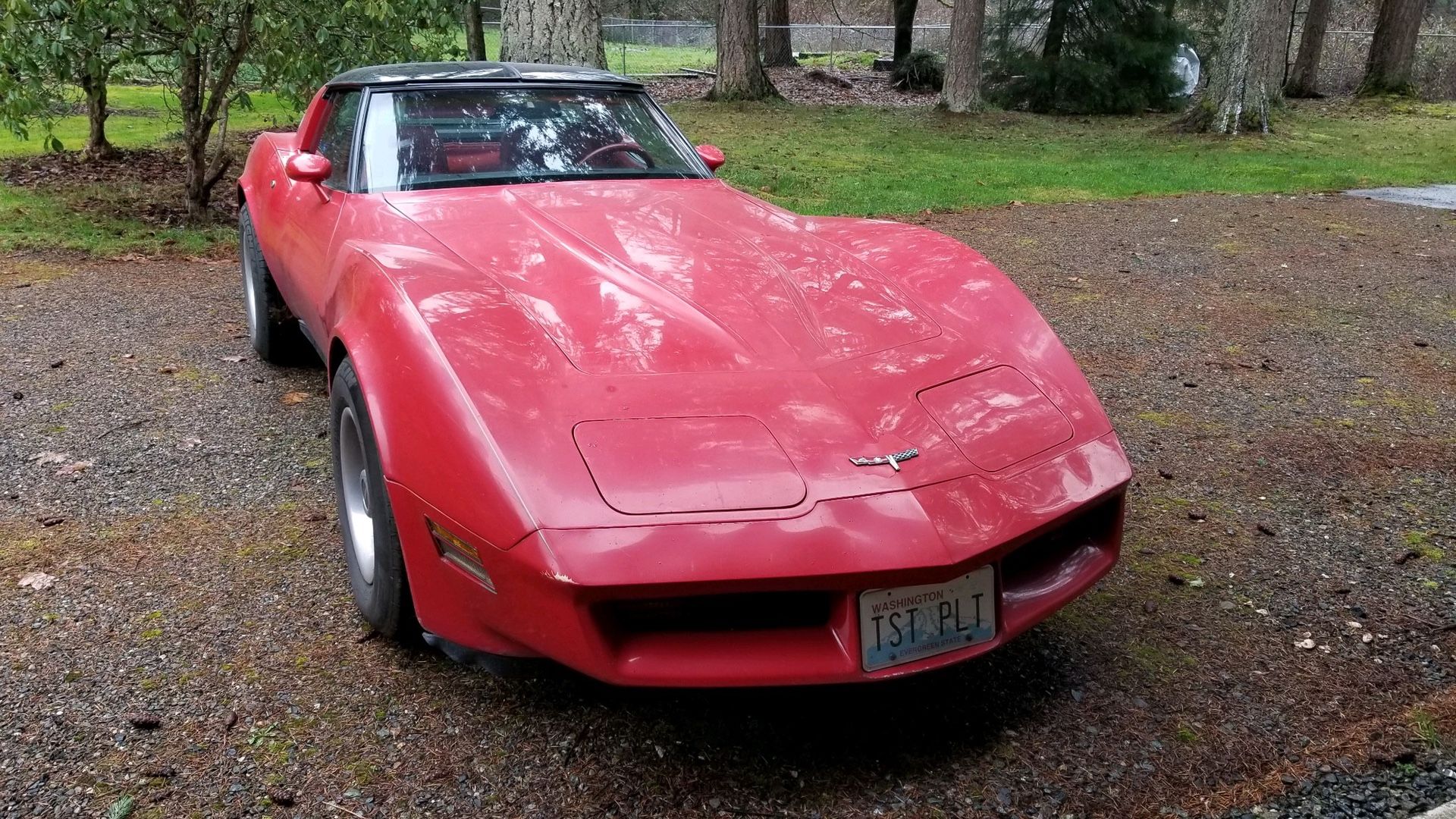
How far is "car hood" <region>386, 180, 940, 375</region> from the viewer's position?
235cm

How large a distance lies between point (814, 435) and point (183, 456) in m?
2.66

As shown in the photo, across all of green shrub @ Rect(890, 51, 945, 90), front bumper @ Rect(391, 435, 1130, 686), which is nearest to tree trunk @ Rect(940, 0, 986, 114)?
green shrub @ Rect(890, 51, 945, 90)

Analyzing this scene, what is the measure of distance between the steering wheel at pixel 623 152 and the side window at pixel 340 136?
2.67 ft

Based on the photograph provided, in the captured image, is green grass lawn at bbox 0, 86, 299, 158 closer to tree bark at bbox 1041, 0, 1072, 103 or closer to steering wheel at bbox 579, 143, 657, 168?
steering wheel at bbox 579, 143, 657, 168

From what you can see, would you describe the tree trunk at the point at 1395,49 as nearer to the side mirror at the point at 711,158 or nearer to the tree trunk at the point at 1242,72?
the tree trunk at the point at 1242,72

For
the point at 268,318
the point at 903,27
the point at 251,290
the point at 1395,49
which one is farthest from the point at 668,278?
the point at 903,27

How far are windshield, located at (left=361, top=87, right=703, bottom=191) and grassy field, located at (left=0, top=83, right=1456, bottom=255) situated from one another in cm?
451

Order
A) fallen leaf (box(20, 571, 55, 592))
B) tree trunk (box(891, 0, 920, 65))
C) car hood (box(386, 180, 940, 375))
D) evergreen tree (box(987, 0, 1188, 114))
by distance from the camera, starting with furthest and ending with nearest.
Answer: tree trunk (box(891, 0, 920, 65)) < evergreen tree (box(987, 0, 1188, 114)) < fallen leaf (box(20, 571, 55, 592)) < car hood (box(386, 180, 940, 375))

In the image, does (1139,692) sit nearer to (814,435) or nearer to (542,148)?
(814,435)

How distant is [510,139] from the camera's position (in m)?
3.63

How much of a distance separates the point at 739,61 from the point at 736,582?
18.1 metres

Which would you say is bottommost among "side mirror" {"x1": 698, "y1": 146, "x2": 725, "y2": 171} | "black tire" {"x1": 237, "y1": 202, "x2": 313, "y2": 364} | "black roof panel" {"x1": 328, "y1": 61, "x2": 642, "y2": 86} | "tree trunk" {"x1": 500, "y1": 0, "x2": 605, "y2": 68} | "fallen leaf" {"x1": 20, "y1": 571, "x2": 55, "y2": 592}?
"fallen leaf" {"x1": 20, "y1": 571, "x2": 55, "y2": 592}

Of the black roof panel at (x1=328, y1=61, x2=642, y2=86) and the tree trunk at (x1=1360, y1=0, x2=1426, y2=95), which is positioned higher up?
the black roof panel at (x1=328, y1=61, x2=642, y2=86)

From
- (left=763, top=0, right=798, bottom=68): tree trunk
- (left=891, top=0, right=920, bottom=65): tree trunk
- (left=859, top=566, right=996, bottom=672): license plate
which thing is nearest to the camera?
(left=859, top=566, right=996, bottom=672): license plate
